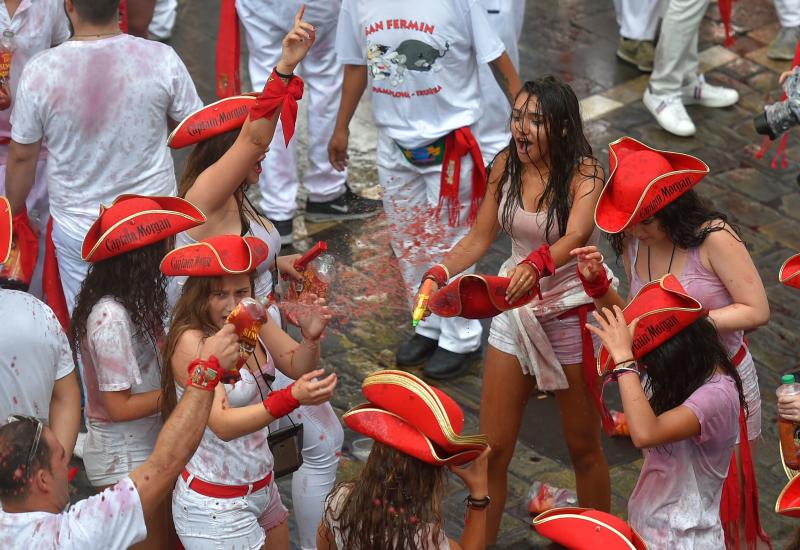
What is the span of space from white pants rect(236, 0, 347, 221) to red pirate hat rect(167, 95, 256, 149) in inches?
89.1

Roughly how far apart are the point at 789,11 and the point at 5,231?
583 centimetres

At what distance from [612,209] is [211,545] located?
175cm

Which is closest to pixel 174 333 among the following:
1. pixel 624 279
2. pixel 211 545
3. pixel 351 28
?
pixel 211 545

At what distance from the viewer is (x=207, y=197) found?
14.9ft

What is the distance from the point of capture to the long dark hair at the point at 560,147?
180 inches

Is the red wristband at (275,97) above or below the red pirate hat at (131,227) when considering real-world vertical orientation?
above

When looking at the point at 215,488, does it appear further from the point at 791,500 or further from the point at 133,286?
the point at 791,500

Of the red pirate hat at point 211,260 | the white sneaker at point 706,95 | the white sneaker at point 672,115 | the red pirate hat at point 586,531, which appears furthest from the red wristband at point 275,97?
the white sneaker at point 706,95

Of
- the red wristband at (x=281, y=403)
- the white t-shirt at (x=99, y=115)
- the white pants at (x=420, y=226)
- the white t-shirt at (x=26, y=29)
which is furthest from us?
the white pants at (x=420, y=226)

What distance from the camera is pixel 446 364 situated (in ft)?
20.0

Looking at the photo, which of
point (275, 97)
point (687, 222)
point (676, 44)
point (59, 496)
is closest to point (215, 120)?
point (275, 97)

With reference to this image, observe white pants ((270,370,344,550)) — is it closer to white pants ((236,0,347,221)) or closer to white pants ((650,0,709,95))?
white pants ((236,0,347,221))

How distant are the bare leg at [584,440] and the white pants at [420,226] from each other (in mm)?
1335

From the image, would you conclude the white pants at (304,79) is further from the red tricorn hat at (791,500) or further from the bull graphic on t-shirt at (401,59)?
the red tricorn hat at (791,500)
